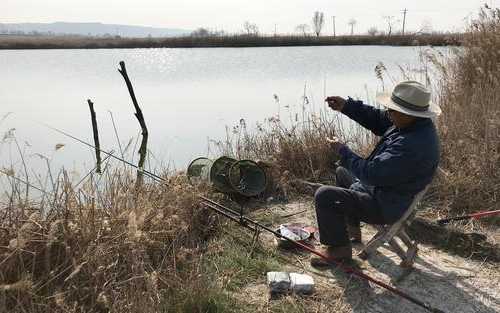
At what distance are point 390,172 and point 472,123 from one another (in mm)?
2367

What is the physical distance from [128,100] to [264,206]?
6.95 meters

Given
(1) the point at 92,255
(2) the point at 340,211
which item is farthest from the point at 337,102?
(1) the point at 92,255

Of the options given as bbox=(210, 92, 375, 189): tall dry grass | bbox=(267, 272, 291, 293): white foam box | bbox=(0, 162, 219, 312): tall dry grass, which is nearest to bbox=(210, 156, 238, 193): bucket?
bbox=(210, 92, 375, 189): tall dry grass

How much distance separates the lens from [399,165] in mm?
2555

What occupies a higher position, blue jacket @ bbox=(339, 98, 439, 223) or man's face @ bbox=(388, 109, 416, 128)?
man's face @ bbox=(388, 109, 416, 128)

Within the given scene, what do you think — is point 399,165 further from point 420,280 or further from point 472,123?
point 472,123

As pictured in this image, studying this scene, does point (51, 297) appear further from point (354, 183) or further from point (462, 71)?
point (462, 71)

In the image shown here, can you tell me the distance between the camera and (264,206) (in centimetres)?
402

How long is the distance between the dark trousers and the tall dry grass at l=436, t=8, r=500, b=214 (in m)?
1.24

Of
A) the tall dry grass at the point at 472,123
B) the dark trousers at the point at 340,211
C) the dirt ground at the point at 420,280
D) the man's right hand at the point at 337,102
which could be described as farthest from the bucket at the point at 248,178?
the tall dry grass at the point at 472,123

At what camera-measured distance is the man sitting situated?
257cm

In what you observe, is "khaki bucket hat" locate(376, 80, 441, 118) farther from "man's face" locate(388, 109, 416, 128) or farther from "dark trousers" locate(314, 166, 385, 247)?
"dark trousers" locate(314, 166, 385, 247)

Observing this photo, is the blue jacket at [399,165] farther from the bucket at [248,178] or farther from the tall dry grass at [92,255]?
the bucket at [248,178]

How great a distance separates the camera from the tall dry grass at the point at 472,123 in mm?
3728
